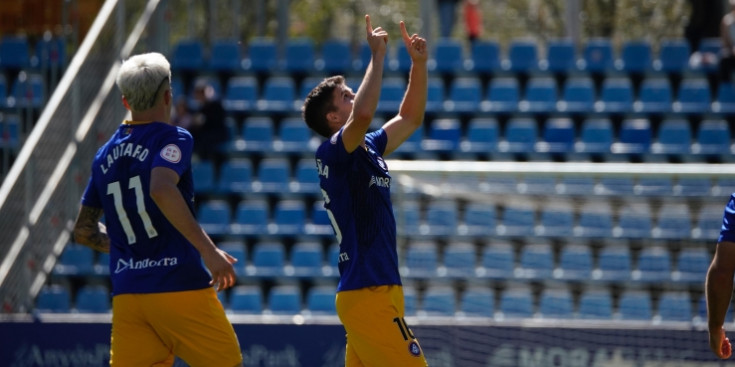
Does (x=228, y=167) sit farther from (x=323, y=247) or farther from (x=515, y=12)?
(x=515, y=12)

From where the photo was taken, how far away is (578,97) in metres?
12.3

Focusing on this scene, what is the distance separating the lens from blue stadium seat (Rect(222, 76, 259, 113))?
12.8 m

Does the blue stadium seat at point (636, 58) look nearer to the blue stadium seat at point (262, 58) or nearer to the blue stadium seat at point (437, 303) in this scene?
the blue stadium seat at point (262, 58)

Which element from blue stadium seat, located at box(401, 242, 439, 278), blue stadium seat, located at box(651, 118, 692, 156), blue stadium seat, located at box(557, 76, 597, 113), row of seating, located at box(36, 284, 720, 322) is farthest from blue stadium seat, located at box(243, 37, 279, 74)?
blue stadium seat, located at box(651, 118, 692, 156)

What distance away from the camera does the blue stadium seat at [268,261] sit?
36.0 ft

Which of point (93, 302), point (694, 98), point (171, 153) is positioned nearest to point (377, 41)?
point (171, 153)

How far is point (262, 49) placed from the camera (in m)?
13.5

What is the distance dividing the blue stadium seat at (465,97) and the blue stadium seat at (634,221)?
2.67 meters

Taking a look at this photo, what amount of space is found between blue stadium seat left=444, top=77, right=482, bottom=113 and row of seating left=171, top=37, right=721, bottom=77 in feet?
1.23

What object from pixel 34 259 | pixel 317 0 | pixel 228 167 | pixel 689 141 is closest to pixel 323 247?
pixel 228 167

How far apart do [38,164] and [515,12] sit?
9.87 meters

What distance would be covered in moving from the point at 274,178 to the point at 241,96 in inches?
59.9

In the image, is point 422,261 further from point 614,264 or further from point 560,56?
point 560,56

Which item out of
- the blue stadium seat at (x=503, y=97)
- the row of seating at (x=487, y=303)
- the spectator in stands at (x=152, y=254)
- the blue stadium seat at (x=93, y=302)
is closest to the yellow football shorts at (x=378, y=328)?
the spectator in stands at (x=152, y=254)
